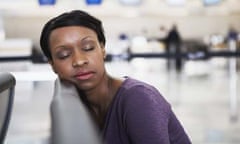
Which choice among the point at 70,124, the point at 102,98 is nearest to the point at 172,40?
the point at 102,98

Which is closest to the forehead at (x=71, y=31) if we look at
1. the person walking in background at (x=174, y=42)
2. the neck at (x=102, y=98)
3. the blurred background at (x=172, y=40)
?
the neck at (x=102, y=98)

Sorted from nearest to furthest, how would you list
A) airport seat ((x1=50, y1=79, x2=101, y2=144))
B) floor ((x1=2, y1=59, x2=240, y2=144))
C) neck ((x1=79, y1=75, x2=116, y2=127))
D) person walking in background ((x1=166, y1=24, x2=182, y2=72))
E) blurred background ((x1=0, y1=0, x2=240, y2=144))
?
airport seat ((x1=50, y1=79, x2=101, y2=144)) < neck ((x1=79, y1=75, x2=116, y2=127)) < floor ((x1=2, y1=59, x2=240, y2=144)) < blurred background ((x1=0, y1=0, x2=240, y2=144)) < person walking in background ((x1=166, y1=24, x2=182, y2=72))

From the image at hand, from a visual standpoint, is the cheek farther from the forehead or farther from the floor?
the floor

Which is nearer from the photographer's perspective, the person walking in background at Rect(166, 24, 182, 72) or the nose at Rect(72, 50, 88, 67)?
the nose at Rect(72, 50, 88, 67)

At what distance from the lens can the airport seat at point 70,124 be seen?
0.53m

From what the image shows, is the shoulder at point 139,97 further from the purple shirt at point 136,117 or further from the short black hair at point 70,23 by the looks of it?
the short black hair at point 70,23

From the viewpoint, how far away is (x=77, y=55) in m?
1.03

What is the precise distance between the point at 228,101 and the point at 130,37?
229 centimetres

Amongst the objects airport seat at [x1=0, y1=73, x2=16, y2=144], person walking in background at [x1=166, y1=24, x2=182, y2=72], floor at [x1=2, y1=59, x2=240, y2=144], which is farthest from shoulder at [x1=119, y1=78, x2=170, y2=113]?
person walking in background at [x1=166, y1=24, x2=182, y2=72]

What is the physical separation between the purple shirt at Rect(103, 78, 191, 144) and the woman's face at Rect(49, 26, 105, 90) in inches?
4.3

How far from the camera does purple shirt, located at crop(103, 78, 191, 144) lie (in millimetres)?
1074

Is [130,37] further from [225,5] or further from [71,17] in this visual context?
[71,17]

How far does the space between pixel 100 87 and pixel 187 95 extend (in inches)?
206

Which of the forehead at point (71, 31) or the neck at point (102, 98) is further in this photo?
the neck at point (102, 98)
